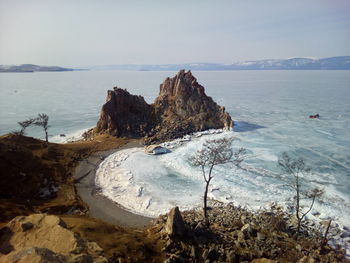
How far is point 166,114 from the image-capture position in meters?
59.5

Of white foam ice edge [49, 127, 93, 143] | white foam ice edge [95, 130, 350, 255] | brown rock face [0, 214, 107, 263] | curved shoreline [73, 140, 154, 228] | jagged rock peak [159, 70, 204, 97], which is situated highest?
jagged rock peak [159, 70, 204, 97]

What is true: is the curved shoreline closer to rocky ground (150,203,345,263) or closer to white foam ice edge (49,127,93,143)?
rocky ground (150,203,345,263)

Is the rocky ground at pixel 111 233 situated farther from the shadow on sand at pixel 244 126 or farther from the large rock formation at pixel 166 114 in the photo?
the shadow on sand at pixel 244 126

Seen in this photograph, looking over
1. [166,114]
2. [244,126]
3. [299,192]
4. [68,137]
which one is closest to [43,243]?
[299,192]

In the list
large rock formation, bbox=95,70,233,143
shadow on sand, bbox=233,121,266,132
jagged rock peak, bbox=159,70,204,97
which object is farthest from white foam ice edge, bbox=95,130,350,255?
jagged rock peak, bbox=159,70,204,97

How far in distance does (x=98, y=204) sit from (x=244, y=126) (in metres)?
43.0

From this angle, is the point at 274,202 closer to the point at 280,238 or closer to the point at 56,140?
the point at 280,238

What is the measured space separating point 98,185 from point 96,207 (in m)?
5.26

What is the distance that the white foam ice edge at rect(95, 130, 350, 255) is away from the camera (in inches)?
1104

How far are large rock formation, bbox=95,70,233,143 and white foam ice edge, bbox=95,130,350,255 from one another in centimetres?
1185

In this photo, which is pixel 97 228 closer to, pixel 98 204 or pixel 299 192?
pixel 98 204

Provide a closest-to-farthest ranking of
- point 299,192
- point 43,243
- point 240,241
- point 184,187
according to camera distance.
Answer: point 43,243
point 240,241
point 299,192
point 184,187

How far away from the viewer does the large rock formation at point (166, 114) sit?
54562mm

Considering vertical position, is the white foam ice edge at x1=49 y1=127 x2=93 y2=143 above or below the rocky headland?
below
